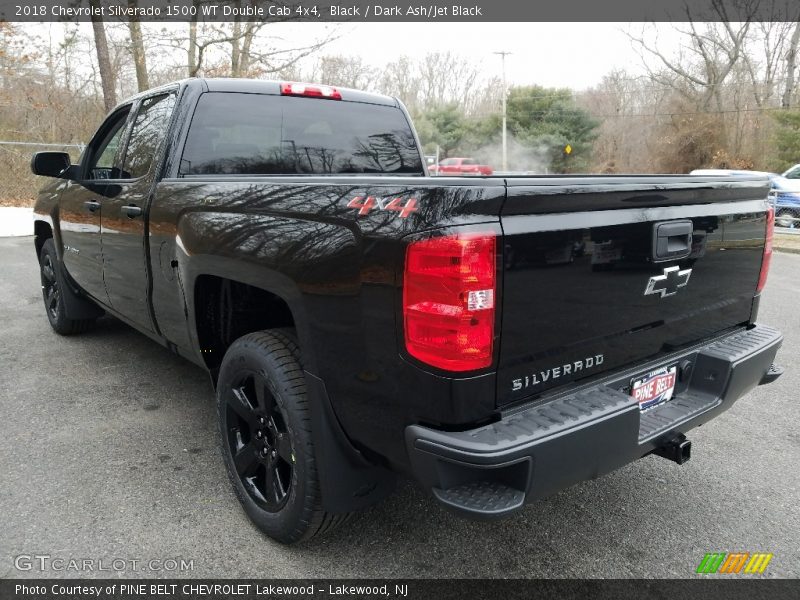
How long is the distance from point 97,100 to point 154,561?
24.7 metres

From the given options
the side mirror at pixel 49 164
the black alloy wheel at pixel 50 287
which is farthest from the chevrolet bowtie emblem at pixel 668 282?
the black alloy wheel at pixel 50 287

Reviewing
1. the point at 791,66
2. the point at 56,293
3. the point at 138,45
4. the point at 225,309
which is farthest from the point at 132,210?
the point at 791,66

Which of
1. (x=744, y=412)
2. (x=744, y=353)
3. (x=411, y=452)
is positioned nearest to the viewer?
(x=411, y=452)

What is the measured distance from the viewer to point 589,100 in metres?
45.1

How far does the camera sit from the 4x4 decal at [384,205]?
1.80 m

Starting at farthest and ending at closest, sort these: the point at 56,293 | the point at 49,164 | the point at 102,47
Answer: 1. the point at 102,47
2. the point at 56,293
3. the point at 49,164

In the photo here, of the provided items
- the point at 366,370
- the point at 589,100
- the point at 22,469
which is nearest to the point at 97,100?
the point at 22,469

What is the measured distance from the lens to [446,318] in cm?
176

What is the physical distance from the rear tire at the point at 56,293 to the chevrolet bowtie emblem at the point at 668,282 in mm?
4491

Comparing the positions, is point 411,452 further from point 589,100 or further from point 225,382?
point 589,100

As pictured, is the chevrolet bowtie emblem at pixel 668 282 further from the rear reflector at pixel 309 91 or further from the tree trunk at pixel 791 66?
the tree trunk at pixel 791 66

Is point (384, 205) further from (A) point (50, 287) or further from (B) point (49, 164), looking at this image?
(A) point (50, 287)

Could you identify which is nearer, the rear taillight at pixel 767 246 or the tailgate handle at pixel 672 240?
the tailgate handle at pixel 672 240

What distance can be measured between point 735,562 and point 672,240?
1.32 metres
